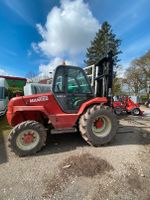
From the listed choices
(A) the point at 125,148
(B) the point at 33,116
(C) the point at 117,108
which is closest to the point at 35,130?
(B) the point at 33,116

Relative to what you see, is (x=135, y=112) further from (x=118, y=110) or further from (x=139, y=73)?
(x=139, y=73)

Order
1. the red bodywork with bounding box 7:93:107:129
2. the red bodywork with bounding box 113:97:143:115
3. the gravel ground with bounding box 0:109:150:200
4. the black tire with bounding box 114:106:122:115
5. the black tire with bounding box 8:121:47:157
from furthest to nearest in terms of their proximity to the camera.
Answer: the red bodywork with bounding box 113:97:143:115
the black tire with bounding box 114:106:122:115
the red bodywork with bounding box 7:93:107:129
the black tire with bounding box 8:121:47:157
the gravel ground with bounding box 0:109:150:200

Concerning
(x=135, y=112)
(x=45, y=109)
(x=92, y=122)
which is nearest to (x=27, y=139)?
(x=45, y=109)

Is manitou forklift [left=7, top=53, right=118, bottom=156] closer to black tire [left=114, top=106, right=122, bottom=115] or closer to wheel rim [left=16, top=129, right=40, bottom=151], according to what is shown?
wheel rim [left=16, top=129, right=40, bottom=151]

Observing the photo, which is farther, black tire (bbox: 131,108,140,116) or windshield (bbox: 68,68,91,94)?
black tire (bbox: 131,108,140,116)

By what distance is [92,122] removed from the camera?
14.5 feet

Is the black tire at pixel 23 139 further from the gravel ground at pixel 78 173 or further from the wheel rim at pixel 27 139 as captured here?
the gravel ground at pixel 78 173

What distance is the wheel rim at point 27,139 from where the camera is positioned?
13.3 ft

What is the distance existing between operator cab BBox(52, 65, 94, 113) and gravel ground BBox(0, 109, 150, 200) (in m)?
1.37

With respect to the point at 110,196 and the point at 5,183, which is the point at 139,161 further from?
the point at 5,183

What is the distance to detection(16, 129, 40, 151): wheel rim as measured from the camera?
4.04 metres

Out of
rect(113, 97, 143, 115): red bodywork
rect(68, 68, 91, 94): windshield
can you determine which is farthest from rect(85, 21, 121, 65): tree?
rect(68, 68, 91, 94): windshield

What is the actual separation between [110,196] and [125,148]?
85.0 inches

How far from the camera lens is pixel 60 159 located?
3826 millimetres
